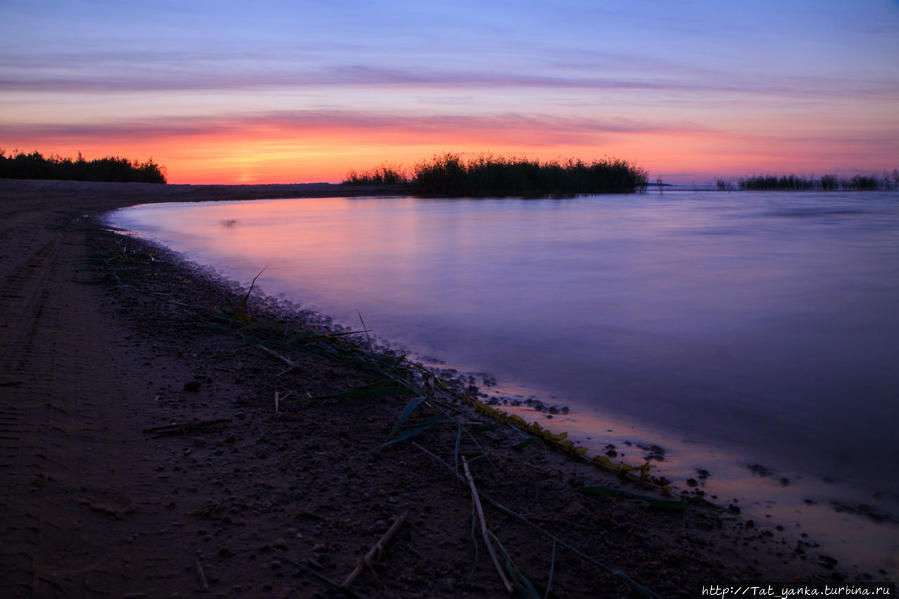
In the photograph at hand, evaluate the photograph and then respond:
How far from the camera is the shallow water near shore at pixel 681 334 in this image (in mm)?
2730

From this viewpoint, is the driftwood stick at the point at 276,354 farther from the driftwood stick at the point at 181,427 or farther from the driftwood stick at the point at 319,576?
the driftwood stick at the point at 319,576

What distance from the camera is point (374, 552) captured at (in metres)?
1.71

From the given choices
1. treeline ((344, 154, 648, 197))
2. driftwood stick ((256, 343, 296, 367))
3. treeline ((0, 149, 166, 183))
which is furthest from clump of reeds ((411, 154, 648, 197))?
driftwood stick ((256, 343, 296, 367))

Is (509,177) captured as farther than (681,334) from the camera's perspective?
Yes

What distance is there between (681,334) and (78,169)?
41901mm

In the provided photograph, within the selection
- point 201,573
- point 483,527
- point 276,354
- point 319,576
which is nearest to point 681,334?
point 276,354

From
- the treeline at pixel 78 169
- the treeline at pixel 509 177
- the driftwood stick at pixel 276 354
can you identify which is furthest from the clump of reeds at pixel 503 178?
the driftwood stick at pixel 276 354

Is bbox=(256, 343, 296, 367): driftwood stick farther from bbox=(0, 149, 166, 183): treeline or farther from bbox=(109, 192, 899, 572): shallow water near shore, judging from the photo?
bbox=(0, 149, 166, 183): treeline

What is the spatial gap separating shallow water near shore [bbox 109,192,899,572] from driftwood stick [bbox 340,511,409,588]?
134 cm

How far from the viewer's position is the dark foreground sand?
1.61 metres

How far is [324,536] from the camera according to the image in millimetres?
1810

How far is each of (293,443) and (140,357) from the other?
5.10 feet

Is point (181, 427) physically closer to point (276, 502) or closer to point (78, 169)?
point (276, 502)

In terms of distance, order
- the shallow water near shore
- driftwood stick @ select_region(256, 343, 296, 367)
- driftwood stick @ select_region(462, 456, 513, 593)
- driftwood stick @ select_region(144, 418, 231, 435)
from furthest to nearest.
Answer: driftwood stick @ select_region(256, 343, 296, 367), the shallow water near shore, driftwood stick @ select_region(144, 418, 231, 435), driftwood stick @ select_region(462, 456, 513, 593)
